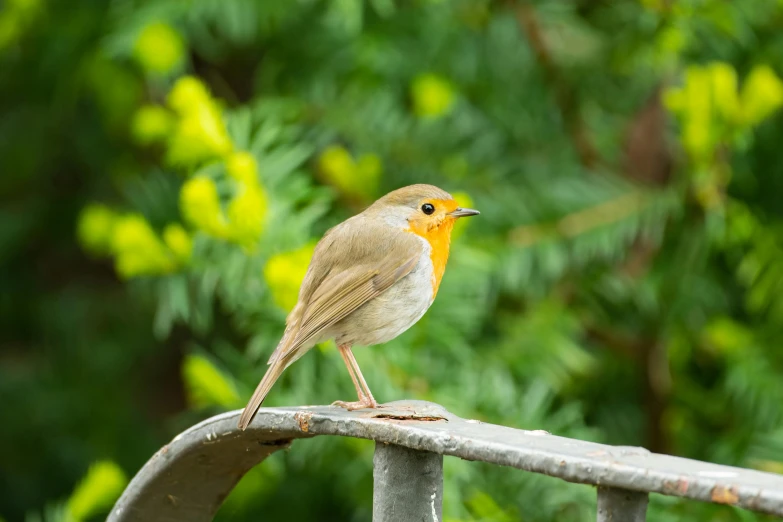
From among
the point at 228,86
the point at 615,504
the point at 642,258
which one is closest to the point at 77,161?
the point at 228,86

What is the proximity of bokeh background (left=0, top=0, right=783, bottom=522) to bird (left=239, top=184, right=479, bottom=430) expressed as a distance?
0.45 ft

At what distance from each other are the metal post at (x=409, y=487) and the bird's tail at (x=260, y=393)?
0.23 m

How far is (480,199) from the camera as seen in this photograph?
2.53 metres

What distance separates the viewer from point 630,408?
276 centimetres

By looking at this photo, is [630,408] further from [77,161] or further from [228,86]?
[77,161]

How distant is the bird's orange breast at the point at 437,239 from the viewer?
207 centimetres

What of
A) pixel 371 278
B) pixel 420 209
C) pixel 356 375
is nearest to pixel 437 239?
pixel 420 209

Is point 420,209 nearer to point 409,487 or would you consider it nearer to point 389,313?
point 389,313

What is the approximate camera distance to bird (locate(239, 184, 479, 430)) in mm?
1891

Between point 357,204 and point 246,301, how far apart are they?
20.1 inches

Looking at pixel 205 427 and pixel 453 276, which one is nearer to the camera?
pixel 205 427

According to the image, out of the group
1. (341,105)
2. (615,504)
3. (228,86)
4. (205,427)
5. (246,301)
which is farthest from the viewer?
(228,86)

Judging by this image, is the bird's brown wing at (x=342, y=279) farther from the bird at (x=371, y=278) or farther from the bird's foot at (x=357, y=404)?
the bird's foot at (x=357, y=404)

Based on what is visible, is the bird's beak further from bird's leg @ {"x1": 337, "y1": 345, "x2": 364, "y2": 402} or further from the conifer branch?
the conifer branch
